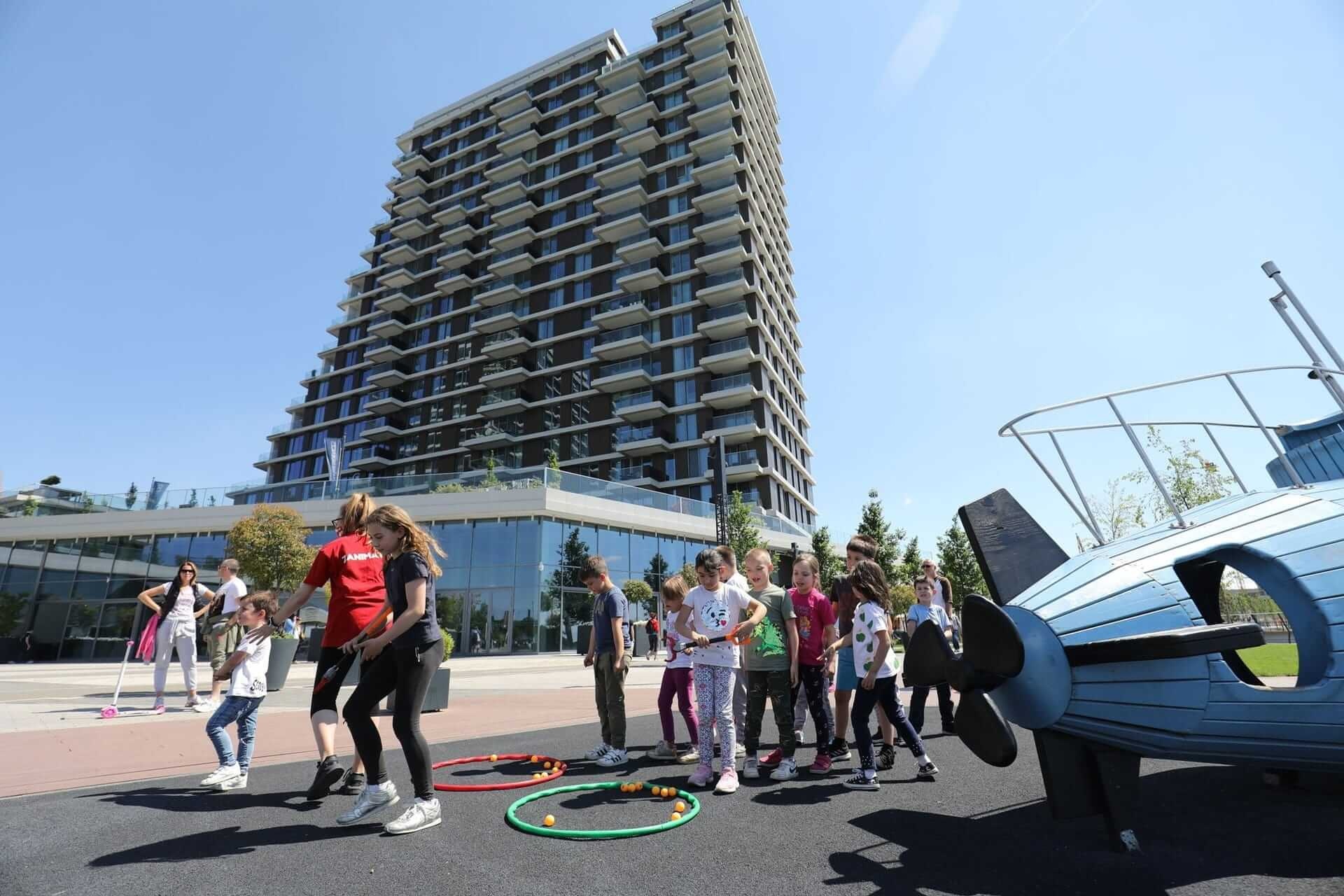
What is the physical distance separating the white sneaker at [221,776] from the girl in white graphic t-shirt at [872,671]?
14.9 ft

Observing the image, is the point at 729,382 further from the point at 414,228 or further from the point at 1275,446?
the point at 1275,446

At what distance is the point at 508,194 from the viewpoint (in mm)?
54562

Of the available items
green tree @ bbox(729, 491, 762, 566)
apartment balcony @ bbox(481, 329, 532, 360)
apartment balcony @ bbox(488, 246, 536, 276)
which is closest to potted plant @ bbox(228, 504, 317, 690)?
green tree @ bbox(729, 491, 762, 566)

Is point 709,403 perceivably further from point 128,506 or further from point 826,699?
point 826,699

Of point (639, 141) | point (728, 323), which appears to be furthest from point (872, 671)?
point (639, 141)

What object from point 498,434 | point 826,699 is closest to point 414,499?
point 498,434

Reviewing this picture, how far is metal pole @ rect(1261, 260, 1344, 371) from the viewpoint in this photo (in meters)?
3.80

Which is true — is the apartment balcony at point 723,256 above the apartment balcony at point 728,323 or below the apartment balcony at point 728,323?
above

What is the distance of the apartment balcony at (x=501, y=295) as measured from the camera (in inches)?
2035

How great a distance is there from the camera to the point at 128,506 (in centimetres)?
3006

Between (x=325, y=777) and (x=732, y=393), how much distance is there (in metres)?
38.9

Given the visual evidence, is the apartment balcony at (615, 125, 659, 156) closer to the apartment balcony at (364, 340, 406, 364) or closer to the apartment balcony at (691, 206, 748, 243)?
the apartment balcony at (691, 206, 748, 243)

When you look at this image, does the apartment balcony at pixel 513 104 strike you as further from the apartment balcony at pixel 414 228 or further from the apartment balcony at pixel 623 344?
the apartment balcony at pixel 623 344

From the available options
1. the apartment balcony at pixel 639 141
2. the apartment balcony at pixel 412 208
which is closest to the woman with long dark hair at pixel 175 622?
the apartment balcony at pixel 639 141
